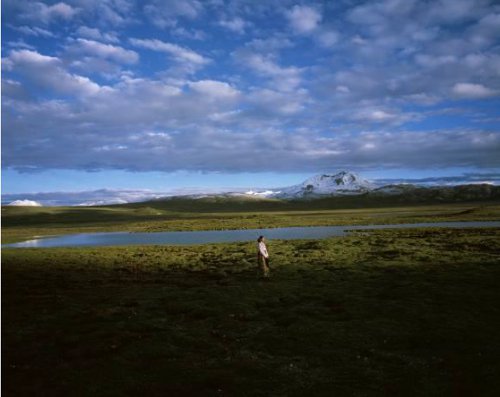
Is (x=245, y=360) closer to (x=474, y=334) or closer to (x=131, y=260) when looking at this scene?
(x=474, y=334)

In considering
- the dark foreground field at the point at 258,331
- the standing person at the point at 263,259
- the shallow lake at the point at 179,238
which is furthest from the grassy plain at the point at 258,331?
the shallow lake at the point at 179,238

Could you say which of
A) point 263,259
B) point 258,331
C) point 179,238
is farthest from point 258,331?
point 179,238

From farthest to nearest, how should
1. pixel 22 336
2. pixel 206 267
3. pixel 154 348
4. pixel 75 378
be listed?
pixel 206 267
pixel 22 336
pixel 154 348
pixel 75 378

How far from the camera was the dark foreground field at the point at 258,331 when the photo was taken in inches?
567

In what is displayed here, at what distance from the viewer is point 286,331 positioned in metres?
20.0

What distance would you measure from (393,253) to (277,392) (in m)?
36.2

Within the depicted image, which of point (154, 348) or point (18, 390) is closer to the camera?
point (18, 390)

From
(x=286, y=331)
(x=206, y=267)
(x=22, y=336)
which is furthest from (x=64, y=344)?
(x=206, y=267)

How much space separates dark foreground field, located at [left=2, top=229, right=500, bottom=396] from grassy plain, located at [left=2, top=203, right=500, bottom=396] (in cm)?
7

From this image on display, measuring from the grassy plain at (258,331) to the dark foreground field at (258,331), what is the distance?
0.07 m

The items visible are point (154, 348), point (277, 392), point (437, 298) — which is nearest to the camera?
point (277, 392)

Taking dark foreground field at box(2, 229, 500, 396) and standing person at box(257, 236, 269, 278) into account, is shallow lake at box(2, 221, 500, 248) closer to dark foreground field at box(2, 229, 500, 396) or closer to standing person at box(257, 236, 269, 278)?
dark foreground field at box(2, 229, 500, 396)

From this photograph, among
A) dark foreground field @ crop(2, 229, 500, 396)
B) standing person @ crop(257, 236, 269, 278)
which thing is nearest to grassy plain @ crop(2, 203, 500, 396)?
dark foreground field @ crop(2, 229, 500, 396)

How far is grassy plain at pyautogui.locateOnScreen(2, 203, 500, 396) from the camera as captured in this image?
14414 mm
